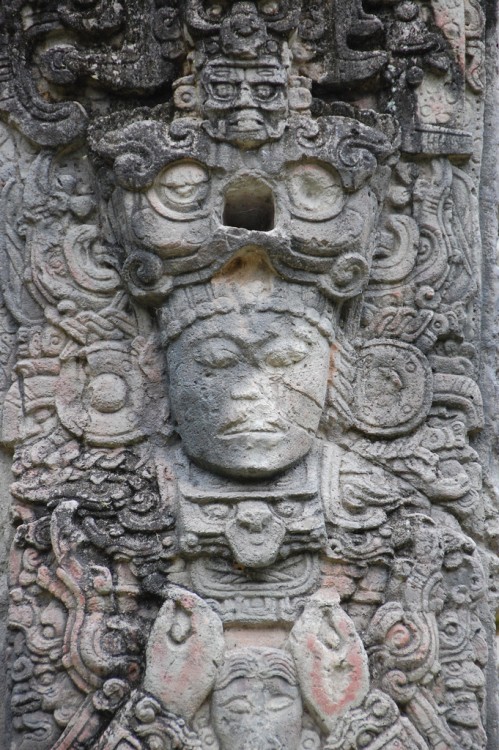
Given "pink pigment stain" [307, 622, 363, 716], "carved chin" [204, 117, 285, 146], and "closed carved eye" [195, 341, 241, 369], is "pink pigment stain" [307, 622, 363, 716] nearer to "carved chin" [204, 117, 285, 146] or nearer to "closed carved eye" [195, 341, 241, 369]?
"closed carved eye" [195, 341, 241, 369]

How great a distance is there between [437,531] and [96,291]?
154cm

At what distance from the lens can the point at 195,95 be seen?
4.95m

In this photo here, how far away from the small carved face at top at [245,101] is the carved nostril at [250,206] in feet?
0.51

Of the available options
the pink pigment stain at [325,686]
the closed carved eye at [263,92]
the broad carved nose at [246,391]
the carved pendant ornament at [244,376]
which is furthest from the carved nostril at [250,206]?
the pink pigment stain at [325,686]

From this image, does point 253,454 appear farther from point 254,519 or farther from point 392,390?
point 392,390

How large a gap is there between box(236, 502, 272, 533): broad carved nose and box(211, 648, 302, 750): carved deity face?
42 cm

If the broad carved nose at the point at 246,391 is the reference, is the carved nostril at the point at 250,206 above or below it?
above

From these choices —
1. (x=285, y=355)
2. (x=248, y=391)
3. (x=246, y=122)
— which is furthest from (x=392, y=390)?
(x=246, y=122)

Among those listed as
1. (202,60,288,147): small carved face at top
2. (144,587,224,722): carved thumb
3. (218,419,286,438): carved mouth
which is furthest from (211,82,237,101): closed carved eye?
(144,587,224,722): carved thumb

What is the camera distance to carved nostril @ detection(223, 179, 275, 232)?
192 inches

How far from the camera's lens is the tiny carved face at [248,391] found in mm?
4727

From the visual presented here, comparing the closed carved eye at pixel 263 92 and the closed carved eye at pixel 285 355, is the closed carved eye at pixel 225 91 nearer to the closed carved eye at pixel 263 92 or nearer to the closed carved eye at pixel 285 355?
the closed carved eye at pixel 263 92

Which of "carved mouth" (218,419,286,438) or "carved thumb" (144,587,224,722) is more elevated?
"carved mouth" (218,419,286,438)

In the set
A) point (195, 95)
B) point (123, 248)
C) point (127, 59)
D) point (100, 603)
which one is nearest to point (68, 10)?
point (127, 59)
